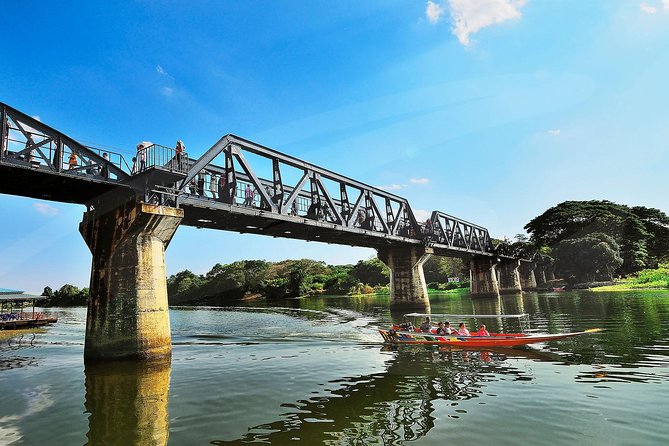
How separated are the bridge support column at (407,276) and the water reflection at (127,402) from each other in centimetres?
3904

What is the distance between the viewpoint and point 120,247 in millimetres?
21672

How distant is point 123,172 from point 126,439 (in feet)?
51.3

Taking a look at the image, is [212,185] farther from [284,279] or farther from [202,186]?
[284,279]

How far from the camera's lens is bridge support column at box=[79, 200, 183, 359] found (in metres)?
20.9

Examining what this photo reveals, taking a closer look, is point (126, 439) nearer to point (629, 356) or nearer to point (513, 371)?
point (513, 371)

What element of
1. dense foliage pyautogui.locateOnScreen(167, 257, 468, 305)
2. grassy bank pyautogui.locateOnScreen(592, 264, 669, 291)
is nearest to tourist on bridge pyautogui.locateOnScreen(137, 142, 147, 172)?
grassy bank pyautogui.locateOnScreen(592, 264, 669, 291)

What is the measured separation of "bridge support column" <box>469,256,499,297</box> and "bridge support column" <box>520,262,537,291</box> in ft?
93.7

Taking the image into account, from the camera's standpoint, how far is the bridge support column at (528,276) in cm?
11038

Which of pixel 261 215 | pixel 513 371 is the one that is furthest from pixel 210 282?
pixel 513 371

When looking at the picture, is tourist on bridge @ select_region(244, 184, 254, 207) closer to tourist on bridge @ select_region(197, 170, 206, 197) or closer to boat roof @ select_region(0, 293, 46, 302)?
tourist on bridge @ select_region(197, 170, 206, 197)

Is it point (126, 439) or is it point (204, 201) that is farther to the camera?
point (204, 201)

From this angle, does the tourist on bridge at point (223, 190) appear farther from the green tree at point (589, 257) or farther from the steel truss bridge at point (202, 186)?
the green tree at point (589, 257)

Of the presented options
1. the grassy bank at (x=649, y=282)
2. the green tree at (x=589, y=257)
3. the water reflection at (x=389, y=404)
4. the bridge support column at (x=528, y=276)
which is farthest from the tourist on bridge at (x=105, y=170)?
the bridge support column at (x=528, y=276)

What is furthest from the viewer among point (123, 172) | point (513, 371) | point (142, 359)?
point (123, 172)
